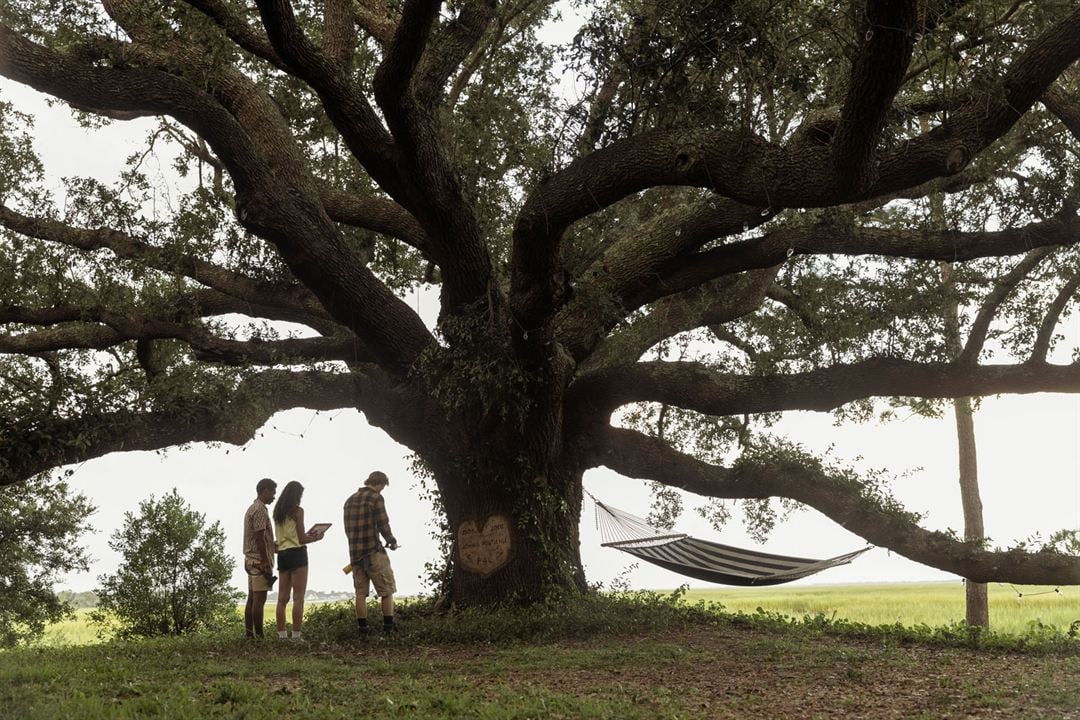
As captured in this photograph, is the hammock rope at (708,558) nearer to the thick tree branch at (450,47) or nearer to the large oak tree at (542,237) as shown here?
the large oak tree at (542,237)

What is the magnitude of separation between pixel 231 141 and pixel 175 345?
13.2ft

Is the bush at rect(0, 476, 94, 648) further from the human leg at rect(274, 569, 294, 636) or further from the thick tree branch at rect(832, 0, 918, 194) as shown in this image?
the thick tree branch at rect(832, 0, 918, 194)

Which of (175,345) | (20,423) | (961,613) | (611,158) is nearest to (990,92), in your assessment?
(611,158)

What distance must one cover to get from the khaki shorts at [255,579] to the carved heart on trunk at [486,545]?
2228mm

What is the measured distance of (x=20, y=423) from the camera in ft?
28.0

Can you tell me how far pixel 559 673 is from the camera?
22.2 ft

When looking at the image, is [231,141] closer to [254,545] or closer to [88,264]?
[88,264]

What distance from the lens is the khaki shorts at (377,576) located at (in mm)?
8758

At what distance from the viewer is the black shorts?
28.3ft

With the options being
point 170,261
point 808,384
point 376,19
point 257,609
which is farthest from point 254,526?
point 808,384

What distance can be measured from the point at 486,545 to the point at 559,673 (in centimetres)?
347

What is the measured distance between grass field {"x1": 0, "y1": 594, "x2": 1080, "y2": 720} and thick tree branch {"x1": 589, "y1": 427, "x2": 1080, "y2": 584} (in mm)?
842

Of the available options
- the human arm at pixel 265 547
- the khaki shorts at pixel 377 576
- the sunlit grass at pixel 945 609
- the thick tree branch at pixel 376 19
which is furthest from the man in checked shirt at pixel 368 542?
the sunlit grass at pixel 945 609

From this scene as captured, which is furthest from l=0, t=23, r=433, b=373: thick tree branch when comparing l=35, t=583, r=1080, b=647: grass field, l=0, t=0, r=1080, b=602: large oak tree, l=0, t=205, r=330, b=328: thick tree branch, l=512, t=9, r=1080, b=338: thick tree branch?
l=35, t=583, r=1080, b=647: grass field
